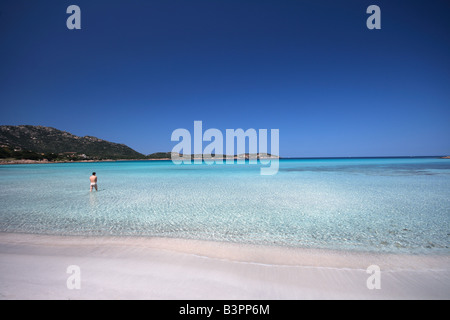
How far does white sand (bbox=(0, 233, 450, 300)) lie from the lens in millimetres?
3193

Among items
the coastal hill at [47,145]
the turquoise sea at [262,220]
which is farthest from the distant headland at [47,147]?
the turquoise sea at [262,220]

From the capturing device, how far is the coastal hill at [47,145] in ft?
266

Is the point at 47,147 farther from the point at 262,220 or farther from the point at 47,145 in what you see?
the point at 262,220

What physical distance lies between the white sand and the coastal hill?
320 ft

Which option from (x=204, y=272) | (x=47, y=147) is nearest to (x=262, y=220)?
(x=204, y=272)

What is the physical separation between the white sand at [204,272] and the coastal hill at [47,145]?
320ft

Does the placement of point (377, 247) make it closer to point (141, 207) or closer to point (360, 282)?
point (360, 282)

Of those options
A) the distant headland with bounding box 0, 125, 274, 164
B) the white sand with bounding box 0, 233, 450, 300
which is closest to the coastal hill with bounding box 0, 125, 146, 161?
the distant headland with bounding box 0, 125, 274, 164

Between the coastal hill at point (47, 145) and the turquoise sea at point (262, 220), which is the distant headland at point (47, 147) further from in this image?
the turquoise sea at point (262, 220)

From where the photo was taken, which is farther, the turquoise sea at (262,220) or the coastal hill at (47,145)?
the coastal hill at (47,145)

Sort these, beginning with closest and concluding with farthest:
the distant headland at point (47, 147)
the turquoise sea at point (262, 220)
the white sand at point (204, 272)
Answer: the white sand at point (204, 272) → the turquoise sea at point (262, 220) → the distant headland at point (47, 147)

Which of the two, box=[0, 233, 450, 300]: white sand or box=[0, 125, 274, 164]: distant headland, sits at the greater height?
box=[0, 125, 274, 164]: distant headland

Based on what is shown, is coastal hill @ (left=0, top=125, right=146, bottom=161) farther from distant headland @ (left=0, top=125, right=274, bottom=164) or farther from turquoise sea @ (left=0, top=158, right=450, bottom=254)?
turquoise sea @ (left=0, top=158, right=450, bottom=254)

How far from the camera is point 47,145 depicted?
334 ft
